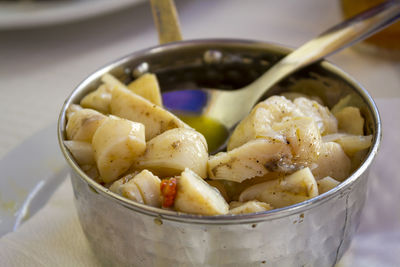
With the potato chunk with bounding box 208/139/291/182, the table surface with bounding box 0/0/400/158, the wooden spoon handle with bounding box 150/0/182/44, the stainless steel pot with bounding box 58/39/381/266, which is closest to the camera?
the stainless steel pot with bounding box 58/39/381/266

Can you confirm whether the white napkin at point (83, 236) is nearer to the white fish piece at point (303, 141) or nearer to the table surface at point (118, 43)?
the white fish piece at point (303, 141)

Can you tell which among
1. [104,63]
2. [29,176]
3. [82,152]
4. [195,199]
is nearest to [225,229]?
[195,199]

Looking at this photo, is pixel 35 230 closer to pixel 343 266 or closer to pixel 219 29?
pixel 343 266

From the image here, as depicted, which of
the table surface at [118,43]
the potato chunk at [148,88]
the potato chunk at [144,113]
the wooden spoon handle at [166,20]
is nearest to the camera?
the potato chunk at [144,113]

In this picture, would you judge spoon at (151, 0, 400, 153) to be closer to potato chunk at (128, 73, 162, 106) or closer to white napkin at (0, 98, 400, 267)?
potato chunk at (128, 73, 162, 106)

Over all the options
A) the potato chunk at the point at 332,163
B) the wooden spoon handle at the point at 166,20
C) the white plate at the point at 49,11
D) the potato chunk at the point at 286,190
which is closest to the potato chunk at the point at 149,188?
the potato chunk at the point at 286,190

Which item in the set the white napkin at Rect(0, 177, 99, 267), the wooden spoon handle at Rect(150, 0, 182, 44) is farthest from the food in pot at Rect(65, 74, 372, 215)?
the wooden spoon handle at Rect(150, 0, 182, 44)

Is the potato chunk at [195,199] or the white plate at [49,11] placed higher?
the white plate at [49,11]
